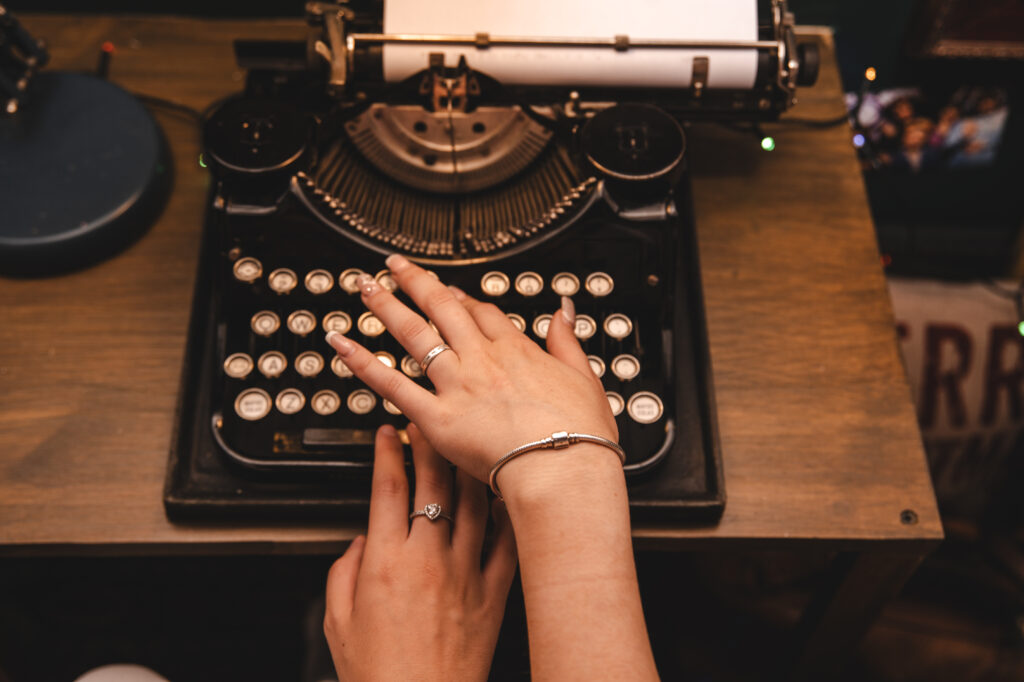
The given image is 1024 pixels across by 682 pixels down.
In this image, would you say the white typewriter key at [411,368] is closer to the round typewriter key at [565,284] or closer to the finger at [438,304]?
the finger at [438,304]

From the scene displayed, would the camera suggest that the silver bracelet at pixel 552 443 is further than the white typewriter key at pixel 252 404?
No

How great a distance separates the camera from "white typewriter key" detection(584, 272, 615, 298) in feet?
3.96

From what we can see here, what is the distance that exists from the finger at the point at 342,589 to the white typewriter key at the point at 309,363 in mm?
265

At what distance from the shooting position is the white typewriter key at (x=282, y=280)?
1189 millimetres

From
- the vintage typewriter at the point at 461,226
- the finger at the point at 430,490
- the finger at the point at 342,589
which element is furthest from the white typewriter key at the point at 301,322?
the finger at the point at 342,589

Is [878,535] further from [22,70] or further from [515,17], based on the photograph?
[22,70]

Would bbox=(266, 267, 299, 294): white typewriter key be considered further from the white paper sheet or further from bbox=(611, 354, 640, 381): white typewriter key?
bbox=(611, 354, 640, 381): white typewriter key

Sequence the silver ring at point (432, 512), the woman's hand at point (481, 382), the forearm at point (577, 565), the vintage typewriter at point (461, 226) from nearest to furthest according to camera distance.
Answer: the forearm at point (577, 565)
the woman's hand at point (481, 382)
the silver ring at point (432, 512)
the vintage typewriter at point (461, 226)

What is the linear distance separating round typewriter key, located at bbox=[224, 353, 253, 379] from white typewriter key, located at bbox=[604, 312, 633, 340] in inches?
21.4

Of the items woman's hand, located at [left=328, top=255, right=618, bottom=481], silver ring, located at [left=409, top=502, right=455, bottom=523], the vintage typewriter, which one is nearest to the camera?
woman's hand, located at [left=328, top=255, right=618, bottom=481]

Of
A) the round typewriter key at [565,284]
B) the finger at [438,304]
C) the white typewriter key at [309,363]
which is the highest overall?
the finger at [438,304]

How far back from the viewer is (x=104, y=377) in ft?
4.18

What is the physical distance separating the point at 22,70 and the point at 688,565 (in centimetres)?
177

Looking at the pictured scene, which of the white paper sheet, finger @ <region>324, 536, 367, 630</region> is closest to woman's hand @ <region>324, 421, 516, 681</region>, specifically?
finger @ <region>324, 536, 367, 630</region>
